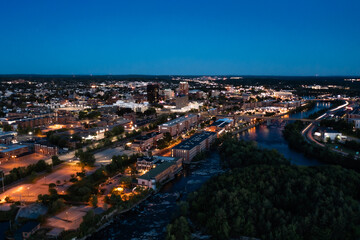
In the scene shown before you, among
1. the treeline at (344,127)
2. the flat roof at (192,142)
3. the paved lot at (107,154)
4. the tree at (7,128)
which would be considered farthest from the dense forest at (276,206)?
the tree at (7,128)

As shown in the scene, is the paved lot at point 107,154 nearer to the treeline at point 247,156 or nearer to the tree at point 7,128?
the treeline at point 247,156

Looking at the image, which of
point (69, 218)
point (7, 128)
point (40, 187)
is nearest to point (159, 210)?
point (69, 218)

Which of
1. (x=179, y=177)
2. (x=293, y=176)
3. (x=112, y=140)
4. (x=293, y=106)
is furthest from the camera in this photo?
(x=293, y=106)

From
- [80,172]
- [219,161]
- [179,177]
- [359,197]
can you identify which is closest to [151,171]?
[179,177]

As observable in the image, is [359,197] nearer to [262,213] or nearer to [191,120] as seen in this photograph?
[262,213]

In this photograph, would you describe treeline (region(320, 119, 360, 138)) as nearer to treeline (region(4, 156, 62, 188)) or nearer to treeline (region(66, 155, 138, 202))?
treeline (region(66, 155, 138, 202))

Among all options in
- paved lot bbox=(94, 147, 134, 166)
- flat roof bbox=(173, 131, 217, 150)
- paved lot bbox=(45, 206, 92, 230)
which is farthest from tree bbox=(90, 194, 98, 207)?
flat roof bbox=(173, 131, 217, 150)

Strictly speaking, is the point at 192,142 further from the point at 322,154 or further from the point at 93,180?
the point at 322,154
